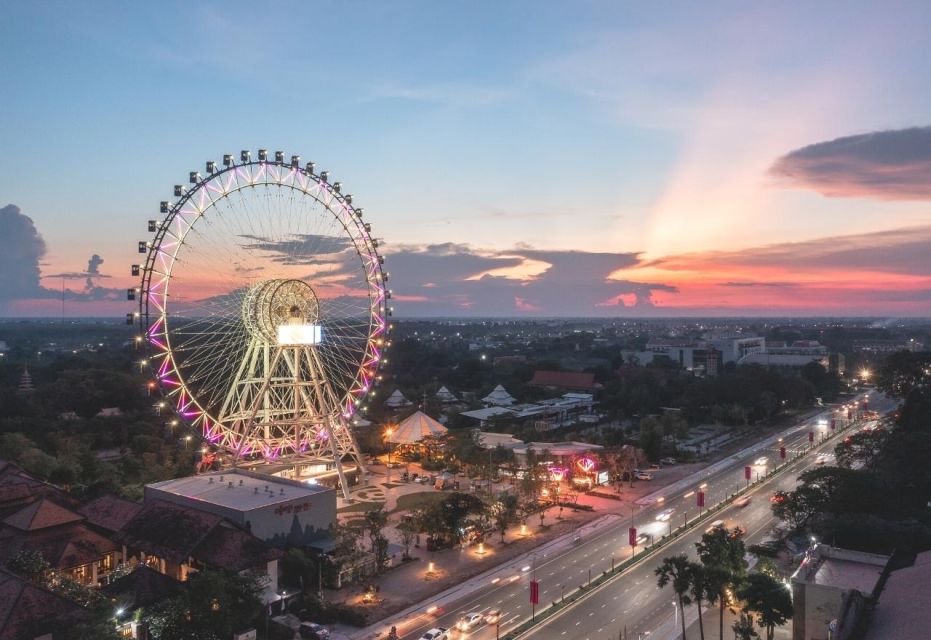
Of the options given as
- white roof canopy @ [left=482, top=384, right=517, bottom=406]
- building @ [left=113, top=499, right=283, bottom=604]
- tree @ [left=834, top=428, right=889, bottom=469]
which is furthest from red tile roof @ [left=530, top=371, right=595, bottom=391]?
building @ [left=113, top=499, right=283, bottom=604]

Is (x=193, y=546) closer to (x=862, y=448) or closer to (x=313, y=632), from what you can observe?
(x=313, y=632)

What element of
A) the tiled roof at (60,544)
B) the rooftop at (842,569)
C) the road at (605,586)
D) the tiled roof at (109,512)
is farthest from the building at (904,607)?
the tiled roof at (109,512)

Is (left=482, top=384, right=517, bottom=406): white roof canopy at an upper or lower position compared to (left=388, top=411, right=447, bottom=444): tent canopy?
lower

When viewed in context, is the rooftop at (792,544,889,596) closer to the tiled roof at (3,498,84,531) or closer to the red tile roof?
the tiled roof at (3,498,84,531)


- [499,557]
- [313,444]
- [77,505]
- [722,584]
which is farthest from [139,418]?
[722,584]

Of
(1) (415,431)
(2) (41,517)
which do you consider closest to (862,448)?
(1) (415,431)

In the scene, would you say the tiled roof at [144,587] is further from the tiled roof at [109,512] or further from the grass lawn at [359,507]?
the grass lawn at [359,507]

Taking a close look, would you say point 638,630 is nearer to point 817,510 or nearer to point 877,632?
point 877,632
